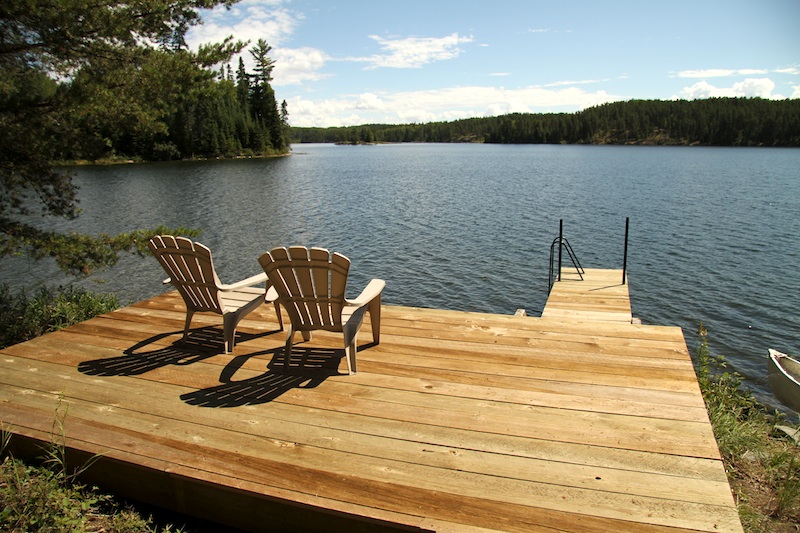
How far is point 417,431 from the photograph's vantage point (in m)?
2.84

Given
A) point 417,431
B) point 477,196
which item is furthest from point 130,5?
point 477,196

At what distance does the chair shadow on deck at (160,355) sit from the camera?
377cm

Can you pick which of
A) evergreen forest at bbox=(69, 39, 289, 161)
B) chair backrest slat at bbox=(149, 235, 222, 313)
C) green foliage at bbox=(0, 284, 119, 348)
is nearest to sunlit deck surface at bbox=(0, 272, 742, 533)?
chair backrest slat at bbox=(149, 235, 222, 313)

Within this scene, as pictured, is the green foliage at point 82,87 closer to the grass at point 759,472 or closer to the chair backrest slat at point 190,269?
the chair backrest slat at point 190,269

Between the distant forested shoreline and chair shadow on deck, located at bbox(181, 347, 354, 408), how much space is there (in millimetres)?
97064

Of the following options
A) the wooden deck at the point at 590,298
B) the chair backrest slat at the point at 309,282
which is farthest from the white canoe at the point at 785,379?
the chair backrest slat at the point at 309,282

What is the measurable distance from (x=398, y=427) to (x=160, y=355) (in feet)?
7.18

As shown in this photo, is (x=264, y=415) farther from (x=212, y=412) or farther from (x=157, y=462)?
(x=157, y=462)

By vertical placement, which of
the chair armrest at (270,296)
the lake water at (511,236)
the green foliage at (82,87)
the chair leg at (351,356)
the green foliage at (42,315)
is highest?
the green foliage at (82,87)

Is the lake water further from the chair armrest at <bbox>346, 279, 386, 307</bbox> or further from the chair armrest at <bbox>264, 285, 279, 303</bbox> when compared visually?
the chair armrest at <bbox>264, 285, 279, 303</bbox>

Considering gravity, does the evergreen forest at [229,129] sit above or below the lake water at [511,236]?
above

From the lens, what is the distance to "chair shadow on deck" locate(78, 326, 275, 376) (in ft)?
12.4

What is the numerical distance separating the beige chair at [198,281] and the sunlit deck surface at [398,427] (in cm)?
30

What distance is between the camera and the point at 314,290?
3.62 m
